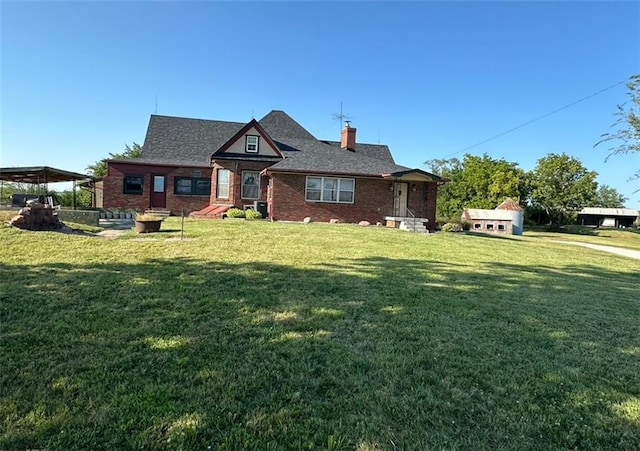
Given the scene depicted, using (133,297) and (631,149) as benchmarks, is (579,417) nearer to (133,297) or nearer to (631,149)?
(133,297)

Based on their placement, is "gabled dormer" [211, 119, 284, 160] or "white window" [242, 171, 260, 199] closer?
"white window" [242, 171, 260, 199]

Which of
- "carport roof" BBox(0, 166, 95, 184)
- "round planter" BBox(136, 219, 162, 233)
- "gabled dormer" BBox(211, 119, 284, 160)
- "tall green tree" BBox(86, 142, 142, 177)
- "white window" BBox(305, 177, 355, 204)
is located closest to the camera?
"round planter" BBox(136, 219, 162, 233)

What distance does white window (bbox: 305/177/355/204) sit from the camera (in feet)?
65.6

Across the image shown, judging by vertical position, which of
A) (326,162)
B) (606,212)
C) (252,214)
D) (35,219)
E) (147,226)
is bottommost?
(147,226)

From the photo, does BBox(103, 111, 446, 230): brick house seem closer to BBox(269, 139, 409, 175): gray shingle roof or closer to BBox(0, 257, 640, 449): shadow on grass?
BBox(269, 139, 409, 175): gray shingle roof

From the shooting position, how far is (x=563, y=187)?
42.7 metres

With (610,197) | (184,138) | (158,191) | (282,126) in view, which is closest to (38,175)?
(158,191)

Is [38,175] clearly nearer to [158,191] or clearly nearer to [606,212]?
[158,191]

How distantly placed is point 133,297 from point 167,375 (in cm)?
222

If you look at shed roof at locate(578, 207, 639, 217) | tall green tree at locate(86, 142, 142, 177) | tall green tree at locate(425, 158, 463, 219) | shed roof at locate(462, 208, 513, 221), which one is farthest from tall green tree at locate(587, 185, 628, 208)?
tall green tree at locate(86, 142, 142, 177)

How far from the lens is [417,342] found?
3.70 meters

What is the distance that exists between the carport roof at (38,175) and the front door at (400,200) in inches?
613

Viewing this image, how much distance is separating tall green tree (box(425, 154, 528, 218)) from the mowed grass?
3646 centimetres

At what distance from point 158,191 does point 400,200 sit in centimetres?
1476
